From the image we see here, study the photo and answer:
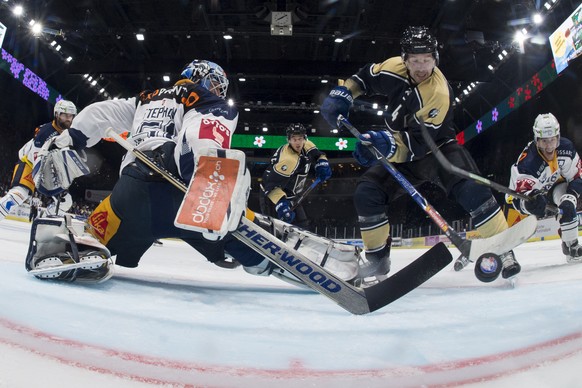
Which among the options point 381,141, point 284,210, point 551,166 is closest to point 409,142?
point 381,141

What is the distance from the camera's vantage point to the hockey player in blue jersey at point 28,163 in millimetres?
3543

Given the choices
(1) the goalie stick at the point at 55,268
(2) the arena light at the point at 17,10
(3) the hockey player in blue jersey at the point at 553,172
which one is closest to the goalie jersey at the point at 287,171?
(3) the hockey player in blue jersey at the point at 553,172

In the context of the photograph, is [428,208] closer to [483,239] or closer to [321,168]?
[483,239]

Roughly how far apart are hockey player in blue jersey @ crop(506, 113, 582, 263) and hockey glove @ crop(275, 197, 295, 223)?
2.22m

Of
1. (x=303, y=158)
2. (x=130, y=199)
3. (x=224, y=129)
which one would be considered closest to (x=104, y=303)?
(x=130, y=199)

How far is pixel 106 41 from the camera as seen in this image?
12031mm

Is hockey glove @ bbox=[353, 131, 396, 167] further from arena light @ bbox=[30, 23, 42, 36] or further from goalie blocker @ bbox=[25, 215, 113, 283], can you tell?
arena light @ bbox=[30, 23, 42, 36]

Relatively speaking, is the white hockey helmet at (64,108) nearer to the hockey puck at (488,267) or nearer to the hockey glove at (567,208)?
the hockey puck at (488,267)

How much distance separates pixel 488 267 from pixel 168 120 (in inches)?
63.4

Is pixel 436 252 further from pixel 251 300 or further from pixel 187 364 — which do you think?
pixel 187 364

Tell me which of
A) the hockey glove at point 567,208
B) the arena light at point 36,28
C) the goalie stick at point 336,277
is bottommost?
the goalie stick at point 336,277

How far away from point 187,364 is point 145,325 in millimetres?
324

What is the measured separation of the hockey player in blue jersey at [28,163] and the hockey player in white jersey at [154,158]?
1456mm

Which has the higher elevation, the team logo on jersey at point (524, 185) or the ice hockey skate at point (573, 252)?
the team logo on jersey at point (524, 185)
